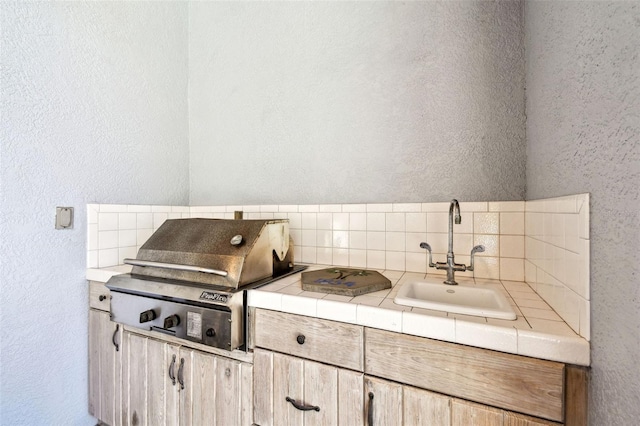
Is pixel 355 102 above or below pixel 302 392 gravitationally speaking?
above

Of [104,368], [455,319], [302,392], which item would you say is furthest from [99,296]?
[455,319]

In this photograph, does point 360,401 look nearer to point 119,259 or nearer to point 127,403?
point 127,403

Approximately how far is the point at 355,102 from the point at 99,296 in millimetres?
1785

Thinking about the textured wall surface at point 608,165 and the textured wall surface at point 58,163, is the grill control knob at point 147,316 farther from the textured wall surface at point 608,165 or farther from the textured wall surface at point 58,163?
the textured wall surface at point 608,165

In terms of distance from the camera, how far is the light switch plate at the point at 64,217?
4.59ft

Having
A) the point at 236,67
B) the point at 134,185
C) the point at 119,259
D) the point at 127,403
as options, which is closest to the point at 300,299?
the point at 127,403

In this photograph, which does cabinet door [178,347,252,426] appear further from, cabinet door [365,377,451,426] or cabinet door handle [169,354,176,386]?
cabinet door [365,377,451,426]

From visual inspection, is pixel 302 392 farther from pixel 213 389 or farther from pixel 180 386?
pixel 180 386

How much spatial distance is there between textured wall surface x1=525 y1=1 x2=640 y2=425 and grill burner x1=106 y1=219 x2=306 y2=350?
1.07 metres

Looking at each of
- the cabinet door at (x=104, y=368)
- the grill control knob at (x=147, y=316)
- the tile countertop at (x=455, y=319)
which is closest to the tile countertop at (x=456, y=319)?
the tile countertop at (x=455, y=319)

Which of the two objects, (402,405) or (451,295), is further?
(451,295)

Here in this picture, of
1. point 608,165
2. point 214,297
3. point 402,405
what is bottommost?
point 402,405

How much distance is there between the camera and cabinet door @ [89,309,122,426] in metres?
1.39

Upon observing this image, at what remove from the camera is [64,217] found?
1.42 m
